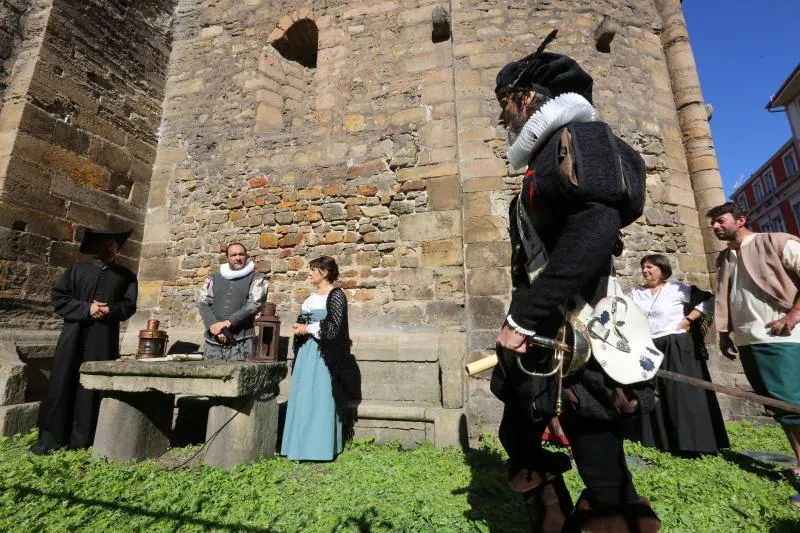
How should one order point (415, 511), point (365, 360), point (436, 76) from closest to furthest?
1. point (415, 511)
2. point (365, 360)
3. point (436, 76)

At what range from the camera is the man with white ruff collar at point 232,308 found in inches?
159

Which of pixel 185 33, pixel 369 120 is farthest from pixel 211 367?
pixel 185 33

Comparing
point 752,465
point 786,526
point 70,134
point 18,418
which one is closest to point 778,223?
point 752,465

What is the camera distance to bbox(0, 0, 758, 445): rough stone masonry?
181 inches

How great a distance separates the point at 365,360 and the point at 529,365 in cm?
326

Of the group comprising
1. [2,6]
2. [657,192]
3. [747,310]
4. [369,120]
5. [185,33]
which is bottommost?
[747,310]

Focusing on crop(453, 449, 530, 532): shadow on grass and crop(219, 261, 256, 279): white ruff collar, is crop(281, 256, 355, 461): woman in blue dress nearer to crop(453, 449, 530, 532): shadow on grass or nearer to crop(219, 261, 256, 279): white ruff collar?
crop(219, 261, 256, 279): white ruff collar

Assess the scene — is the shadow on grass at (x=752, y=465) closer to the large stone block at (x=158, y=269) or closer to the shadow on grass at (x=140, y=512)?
the shadow on grass at (x=140, y=512)

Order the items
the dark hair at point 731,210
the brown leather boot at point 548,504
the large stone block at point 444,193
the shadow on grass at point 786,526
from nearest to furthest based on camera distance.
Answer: the brown leather boot at point 548,504 → the shadow on grass at point 786,526 → the dark hair at point 731,210 → the large stone block at point 444,193

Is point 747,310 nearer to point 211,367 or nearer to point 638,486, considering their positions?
point 638,486

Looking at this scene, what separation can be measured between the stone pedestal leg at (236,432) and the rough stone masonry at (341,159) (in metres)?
1.09

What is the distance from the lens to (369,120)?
5641mm

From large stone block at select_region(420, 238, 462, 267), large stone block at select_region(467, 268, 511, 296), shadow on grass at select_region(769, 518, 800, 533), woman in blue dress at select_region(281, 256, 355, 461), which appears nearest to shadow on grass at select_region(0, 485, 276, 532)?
woman in blue dress at select_region(281, 256, 355, 461)

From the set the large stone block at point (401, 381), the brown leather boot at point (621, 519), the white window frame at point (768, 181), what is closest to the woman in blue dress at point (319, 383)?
the large stone block at point (401, 381)
